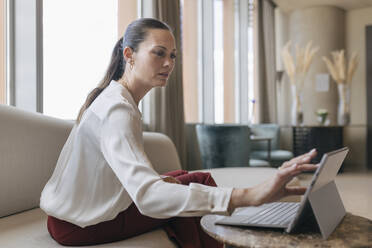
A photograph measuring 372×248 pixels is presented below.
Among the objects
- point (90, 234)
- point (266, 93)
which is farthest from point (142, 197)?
point (266, 93)

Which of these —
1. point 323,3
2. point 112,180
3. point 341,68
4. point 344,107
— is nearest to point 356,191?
point 344,107

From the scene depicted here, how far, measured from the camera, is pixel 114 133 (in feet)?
3.02

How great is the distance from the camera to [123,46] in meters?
1.33

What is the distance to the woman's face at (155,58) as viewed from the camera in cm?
120

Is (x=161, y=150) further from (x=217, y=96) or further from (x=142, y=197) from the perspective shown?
(x=217, y=96)

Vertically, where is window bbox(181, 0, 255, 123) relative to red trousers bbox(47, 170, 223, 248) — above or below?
above

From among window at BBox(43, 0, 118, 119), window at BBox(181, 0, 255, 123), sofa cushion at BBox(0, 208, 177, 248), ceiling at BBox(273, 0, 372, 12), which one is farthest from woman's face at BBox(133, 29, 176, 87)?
ceiling at BBox(273, 0, 372, 12)

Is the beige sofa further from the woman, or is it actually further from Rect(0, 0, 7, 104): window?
Rect(0, 0, 7, 104): window

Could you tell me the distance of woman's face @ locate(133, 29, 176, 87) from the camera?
1.20 m

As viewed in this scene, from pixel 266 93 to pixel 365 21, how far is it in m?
2.24

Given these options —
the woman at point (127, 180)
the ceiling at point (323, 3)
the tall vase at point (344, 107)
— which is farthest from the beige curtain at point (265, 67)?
the woman at point (127, 180)

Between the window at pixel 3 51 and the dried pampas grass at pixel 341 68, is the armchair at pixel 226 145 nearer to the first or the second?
the window at pixel 3 51

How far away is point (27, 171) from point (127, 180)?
3.05ft

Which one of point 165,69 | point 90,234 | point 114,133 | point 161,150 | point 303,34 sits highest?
point 303,34
